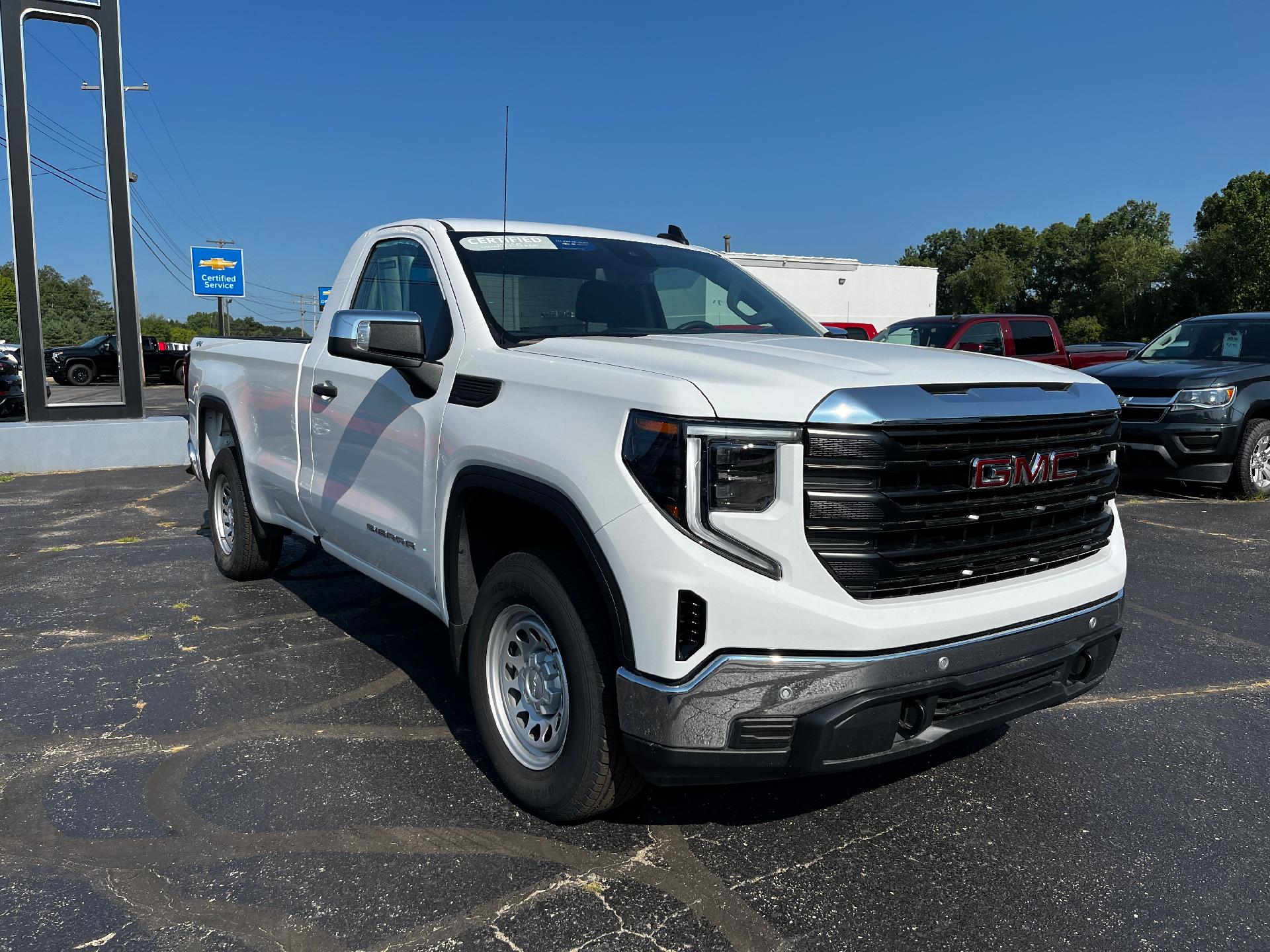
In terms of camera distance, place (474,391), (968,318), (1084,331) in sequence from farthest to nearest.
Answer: (1084,331), (968,318), (474,391)

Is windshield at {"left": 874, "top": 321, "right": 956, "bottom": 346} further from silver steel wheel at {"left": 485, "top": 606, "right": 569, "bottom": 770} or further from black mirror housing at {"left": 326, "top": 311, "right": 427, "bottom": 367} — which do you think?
silver steel wheel at {"left": 485, "top": 606, "right": 569, "bottom": 770}

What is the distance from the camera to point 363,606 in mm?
5746

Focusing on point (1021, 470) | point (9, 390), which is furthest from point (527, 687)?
point (9, 390)

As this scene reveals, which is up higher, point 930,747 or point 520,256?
point 520,256

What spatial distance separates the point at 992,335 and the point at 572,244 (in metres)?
11.3

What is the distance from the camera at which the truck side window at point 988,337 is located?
13.9 metres

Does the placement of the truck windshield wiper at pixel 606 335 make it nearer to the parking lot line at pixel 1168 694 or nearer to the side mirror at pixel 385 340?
the side mirror at pixel 385 340

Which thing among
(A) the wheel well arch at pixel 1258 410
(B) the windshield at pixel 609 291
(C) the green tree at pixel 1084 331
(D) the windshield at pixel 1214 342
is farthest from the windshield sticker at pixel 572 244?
(C) the green tree at pixel 1084 331

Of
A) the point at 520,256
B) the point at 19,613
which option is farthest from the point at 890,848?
the point at 19,613

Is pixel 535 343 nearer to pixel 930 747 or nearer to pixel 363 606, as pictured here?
pixel 930 747

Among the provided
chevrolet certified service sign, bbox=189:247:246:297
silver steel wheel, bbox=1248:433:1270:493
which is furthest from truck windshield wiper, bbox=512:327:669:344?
chevrolet certified service sign, bbox=189:247:246:297

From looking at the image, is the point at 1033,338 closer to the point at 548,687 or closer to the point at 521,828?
the point at 548,687

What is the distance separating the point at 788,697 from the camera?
8.14ft

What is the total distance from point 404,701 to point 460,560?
3.71 ft
